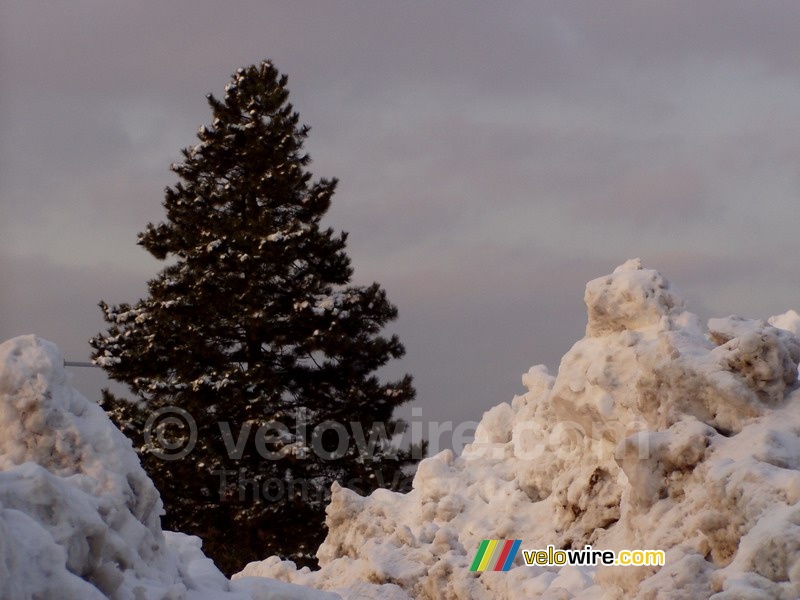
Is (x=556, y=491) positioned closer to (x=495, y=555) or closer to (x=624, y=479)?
(x=624, y=479)

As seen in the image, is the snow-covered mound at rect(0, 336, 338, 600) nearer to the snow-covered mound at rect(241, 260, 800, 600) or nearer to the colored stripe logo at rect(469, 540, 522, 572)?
the snow-covered mound at rect(241, 260, 800, 600)

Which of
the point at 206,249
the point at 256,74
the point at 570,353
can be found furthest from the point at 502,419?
the point at 256,74

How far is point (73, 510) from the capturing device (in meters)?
3.95

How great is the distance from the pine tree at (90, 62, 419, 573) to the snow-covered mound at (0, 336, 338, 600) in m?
12.7

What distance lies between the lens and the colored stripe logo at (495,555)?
8.12m

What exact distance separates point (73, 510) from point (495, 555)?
205 inches

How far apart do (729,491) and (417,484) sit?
542 cm

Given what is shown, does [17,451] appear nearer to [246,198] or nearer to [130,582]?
[130,582]

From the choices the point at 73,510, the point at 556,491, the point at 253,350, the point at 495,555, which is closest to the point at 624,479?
the point at 556,491

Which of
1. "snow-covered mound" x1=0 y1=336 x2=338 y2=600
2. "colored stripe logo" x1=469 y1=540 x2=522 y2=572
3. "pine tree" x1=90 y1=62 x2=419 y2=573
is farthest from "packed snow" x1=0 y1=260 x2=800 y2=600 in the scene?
"pine tree" x1=90 y1=62 x2=419 y2=573

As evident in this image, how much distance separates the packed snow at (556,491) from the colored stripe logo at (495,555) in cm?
12

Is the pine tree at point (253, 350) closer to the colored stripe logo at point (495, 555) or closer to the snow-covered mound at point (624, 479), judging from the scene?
the snow-covered mound at point (624, 479)

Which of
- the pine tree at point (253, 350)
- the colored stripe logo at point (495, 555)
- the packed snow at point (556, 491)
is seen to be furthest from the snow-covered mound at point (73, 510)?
the pine tree at point (253, 350)

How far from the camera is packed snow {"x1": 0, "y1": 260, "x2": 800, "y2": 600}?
4.20 meters
